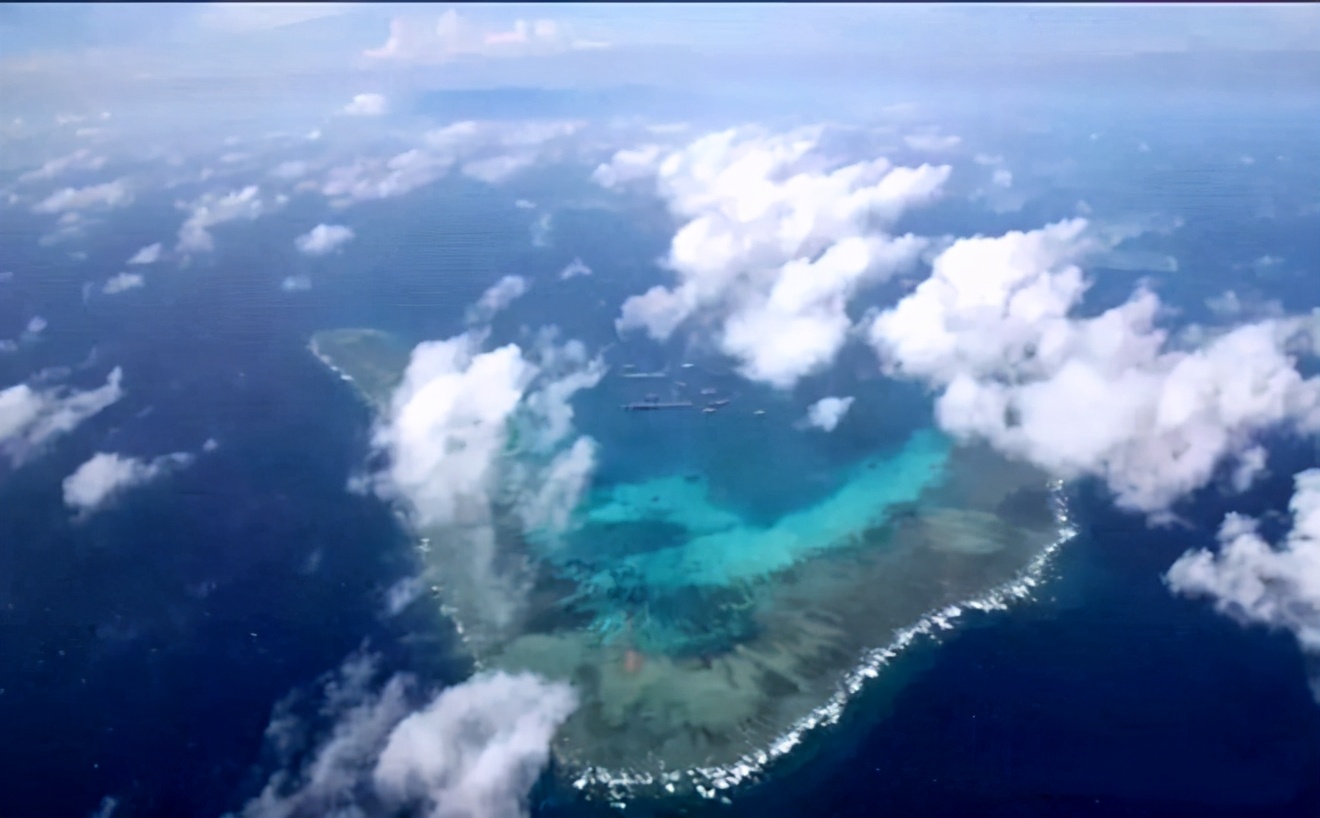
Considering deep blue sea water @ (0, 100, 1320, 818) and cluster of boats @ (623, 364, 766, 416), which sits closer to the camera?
deep blue sea water @ (0, 100, 1320, 818)

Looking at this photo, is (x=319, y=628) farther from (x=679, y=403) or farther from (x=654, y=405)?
(x=679, y=403)

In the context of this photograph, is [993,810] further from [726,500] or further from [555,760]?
[726,500]

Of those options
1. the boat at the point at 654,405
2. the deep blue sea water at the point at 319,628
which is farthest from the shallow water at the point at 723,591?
the boat at the point at 654,405

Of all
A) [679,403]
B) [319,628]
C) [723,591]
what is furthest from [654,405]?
[319,628]

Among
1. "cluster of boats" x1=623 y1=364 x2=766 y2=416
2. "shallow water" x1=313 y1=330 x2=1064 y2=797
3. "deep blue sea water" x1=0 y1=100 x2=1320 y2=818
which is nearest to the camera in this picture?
"deep blue sea water" x1=0 y1=100 x2=1320 y2=818

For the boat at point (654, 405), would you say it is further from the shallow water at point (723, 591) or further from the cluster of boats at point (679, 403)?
A: the shallow water at point (723, 591)

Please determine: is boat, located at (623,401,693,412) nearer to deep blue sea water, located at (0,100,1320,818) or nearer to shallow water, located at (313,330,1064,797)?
deep blue sea water, located at (0,100,1320,818)

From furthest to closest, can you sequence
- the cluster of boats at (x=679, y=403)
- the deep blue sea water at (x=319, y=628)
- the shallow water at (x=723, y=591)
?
1. the cluster of boats at (x=679, y=403)
2. the shallow water at (x=723, y=591)
3. the deep blue sea water at (x=319, y=628)

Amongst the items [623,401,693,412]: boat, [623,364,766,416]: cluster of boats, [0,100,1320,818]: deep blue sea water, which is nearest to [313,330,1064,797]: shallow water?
[0,100,1320,818]: deep blue sea water

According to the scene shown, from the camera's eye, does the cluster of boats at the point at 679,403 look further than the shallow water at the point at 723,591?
Yes

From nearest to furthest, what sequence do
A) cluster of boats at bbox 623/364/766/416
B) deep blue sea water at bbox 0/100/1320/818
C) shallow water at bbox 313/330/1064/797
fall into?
deep blue sea water at bbox 0/100/1320/818
shallow water at bbox 313/330/1064/797
cluster of boats at bbox 623/364/766/416
